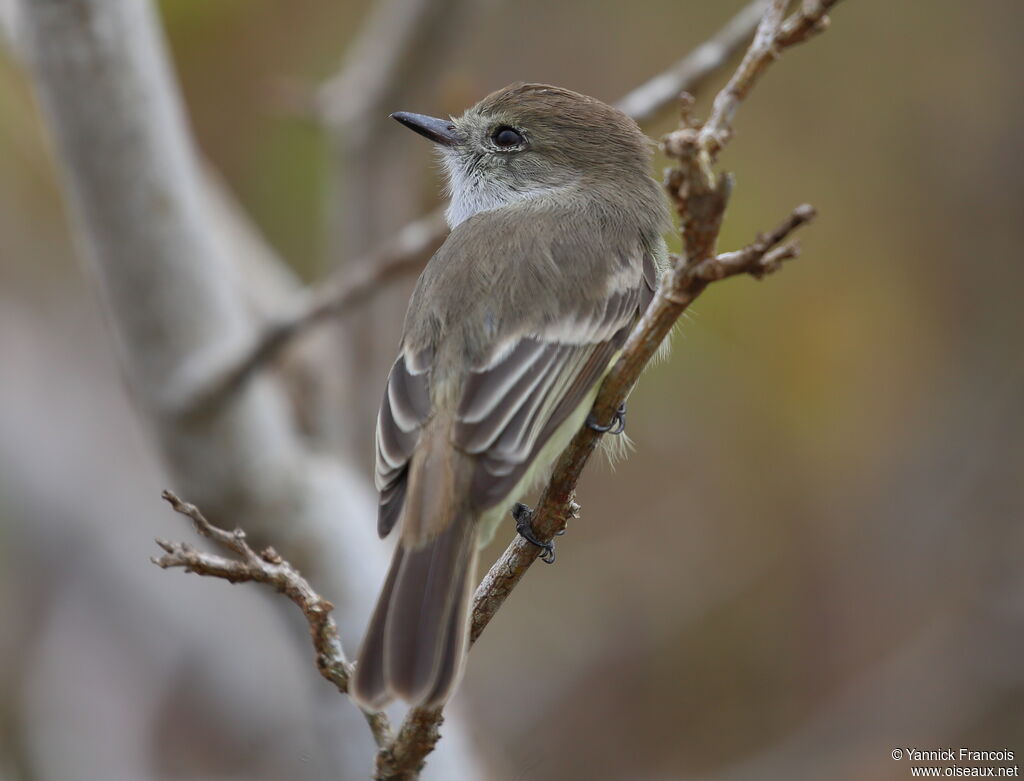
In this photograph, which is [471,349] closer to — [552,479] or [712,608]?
[552,479]

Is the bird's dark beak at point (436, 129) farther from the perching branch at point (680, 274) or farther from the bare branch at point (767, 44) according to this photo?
the bare branch at point (767, 44)

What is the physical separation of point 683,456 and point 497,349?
160 inches

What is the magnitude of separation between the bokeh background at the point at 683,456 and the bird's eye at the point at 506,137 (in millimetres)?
1098

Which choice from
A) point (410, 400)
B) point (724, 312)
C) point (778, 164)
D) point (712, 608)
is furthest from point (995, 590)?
point (410, 400)

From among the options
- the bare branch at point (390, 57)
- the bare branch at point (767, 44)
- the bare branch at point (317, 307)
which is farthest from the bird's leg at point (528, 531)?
the bare branch at point (390, 57)

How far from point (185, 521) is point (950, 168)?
484 cm

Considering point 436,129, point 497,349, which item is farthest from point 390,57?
point 497,349

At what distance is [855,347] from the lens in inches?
266

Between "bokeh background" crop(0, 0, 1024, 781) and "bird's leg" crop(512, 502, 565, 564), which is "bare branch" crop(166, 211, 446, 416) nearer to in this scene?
"bokeh background" crop(0, 0, 1024, 781)

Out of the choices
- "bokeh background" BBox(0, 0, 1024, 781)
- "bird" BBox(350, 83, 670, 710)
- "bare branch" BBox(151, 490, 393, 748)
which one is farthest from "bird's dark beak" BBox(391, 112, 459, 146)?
"bare branch" BBox(151, 490, 393, 748)

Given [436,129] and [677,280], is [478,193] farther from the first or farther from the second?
[677,280]

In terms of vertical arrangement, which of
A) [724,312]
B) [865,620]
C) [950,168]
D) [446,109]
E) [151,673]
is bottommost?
[865,620]

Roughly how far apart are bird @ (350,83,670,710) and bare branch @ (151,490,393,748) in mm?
67

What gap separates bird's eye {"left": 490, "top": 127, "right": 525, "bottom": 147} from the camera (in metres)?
4.09
